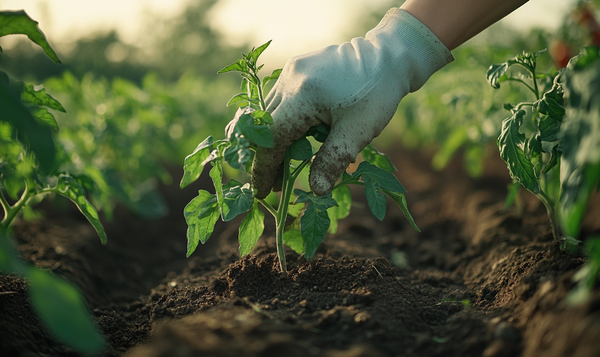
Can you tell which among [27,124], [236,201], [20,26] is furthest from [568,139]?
[20,26]

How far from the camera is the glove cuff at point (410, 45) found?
5.87 ft

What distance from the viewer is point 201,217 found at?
164 cm

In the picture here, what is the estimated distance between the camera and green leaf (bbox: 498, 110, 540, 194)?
1.66 meters

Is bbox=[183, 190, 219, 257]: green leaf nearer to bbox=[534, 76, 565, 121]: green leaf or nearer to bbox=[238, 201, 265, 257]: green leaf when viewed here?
bbox=[238, 201, 265, 257]: green leaf

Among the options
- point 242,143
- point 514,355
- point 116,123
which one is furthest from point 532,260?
point 116,123

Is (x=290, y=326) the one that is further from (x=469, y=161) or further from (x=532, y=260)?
(x=469, y=161)

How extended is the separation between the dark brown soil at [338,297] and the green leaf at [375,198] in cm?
31

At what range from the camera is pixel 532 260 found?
1.73m

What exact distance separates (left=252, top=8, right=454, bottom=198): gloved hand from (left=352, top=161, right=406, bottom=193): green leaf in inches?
3.3

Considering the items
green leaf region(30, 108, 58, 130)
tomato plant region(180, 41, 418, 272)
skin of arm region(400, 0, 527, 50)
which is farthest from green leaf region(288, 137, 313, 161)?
green leaf region(30, 108, 58, 130)

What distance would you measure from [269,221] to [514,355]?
2.56m

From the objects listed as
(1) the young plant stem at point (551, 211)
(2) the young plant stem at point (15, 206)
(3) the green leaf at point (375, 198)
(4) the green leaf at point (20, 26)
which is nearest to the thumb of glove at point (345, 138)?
(3) the green leaf at point (375, 198)

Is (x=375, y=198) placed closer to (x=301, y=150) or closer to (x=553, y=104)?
(x=301, y=150)

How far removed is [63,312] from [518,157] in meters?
1.68
